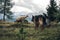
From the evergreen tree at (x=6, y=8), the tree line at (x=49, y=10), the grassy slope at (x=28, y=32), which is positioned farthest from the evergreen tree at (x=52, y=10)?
the evergreen tree at (x=6, y=8)

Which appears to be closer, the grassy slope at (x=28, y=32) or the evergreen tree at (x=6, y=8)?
the grassy slope at (x=28, y=32)

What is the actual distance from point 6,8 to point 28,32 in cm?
383

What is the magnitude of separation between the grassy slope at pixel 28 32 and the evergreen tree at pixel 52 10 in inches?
28.7

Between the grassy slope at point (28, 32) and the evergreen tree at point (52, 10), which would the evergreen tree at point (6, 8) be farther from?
the evergreen tree at point (52, 10)

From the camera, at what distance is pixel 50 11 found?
628 inches

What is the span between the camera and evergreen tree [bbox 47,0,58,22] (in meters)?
15.7

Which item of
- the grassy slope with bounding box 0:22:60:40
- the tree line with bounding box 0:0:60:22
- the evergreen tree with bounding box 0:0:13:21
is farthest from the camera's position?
the evergreen tree with bounding box 0:0:13:21

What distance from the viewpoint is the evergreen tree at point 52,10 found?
51.6 feet

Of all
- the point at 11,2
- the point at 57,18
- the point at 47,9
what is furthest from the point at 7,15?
the point at 57,18

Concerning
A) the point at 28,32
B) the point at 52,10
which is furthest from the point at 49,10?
the point at 28,32

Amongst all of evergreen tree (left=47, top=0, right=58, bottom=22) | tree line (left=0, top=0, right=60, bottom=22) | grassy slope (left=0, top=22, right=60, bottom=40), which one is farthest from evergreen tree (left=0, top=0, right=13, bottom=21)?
evergreen tree (left=47, top=0, right=58, bottom=22)

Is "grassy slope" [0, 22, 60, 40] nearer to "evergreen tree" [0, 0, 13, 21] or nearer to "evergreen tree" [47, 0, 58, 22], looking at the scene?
"evergreen tree" [47, 0, 58, 22]

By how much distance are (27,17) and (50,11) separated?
1.78m

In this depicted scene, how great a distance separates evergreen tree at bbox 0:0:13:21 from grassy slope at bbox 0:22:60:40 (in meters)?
2.19
